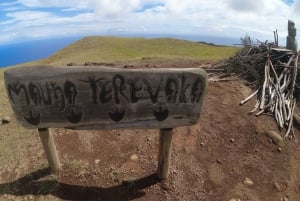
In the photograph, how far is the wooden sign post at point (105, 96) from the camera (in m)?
6.42

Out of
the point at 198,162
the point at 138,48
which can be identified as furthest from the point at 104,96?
the point at 138,48

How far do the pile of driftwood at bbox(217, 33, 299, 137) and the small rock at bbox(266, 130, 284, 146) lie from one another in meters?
0.30

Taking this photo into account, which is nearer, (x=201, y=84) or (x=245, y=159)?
(x=201, y=84)

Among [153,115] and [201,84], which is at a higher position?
[201,84]

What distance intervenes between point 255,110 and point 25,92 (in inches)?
260

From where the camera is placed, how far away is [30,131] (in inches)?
380

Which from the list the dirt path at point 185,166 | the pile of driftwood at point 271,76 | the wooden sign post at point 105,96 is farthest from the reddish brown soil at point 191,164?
the wooden sign post at point 105,96

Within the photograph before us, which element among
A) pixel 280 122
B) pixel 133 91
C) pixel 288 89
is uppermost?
pixel 133 91

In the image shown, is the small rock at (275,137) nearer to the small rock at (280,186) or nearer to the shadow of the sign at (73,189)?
the small rock at (280,186)

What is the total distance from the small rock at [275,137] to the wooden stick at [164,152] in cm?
328

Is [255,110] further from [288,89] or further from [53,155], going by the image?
[53,155]

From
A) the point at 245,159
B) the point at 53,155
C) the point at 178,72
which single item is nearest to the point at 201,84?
the point at 178,72

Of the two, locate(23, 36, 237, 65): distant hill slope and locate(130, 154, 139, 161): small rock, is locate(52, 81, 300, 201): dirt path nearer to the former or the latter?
locate(130, 154, 139, 161): small rock

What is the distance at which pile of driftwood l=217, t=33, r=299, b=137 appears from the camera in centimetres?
1007
